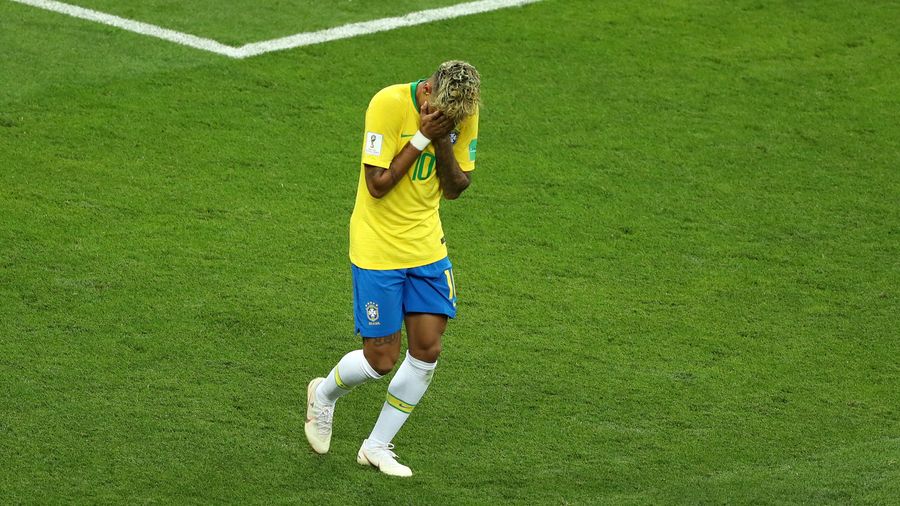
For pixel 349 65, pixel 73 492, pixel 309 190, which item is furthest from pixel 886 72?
pixel 73 492

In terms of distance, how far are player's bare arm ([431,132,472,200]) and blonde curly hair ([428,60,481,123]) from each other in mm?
158

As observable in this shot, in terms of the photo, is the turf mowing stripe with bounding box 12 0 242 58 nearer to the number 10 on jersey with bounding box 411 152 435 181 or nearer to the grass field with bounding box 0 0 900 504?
the grass field with bounding box 0 0 900 504

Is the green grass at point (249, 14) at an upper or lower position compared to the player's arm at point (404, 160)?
upper

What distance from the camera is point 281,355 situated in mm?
7566

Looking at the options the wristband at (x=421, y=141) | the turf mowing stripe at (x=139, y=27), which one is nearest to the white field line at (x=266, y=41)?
the turf mowing stripe at (x=139, y=27)

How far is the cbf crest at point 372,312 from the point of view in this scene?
245 inches

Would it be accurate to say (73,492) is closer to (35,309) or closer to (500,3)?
(35,309)

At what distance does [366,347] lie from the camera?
251 inches

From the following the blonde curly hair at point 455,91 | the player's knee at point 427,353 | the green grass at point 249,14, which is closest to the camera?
the blonde curly hair at point 455,91

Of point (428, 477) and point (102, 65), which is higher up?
point (102, 65)

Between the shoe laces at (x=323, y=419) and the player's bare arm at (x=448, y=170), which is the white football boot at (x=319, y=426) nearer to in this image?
the shoe laces at (x=323, y=419)

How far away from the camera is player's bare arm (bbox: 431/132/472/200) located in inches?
236

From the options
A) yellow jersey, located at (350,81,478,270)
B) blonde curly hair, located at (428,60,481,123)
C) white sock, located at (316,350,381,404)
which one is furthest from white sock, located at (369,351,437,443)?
blonde curly hair, located at (428,60,481,123)

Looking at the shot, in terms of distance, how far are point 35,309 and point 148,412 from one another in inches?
55.7
